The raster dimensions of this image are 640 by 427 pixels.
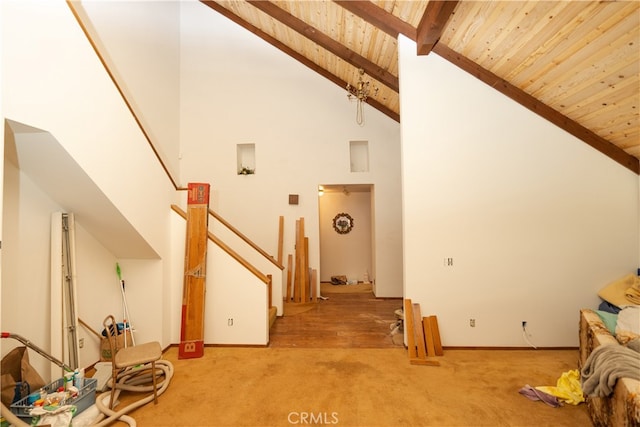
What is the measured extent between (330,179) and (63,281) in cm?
403

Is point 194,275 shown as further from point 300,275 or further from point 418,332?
point 418,332

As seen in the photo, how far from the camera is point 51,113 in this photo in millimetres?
1884

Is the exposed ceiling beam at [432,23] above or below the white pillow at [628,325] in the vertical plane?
above

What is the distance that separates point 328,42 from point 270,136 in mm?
2017

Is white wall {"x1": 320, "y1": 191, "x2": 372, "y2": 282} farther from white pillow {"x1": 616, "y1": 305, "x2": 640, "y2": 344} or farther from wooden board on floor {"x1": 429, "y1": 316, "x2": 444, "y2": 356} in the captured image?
white pillow {"x1": 616, "y1": 305, "x2": 640, "y2": 344}

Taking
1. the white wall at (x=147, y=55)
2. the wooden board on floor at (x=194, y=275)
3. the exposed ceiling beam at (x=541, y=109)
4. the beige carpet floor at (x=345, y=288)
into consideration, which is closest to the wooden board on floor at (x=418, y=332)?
the wooden board on floor at (x=194, y=275)

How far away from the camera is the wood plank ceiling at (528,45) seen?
2.19m

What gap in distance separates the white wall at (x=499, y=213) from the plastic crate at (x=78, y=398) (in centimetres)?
313

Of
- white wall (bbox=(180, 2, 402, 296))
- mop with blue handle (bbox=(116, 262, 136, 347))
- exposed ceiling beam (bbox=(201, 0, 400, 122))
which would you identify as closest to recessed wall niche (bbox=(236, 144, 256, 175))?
white wall (bbox=(180, 2, 402, 296))

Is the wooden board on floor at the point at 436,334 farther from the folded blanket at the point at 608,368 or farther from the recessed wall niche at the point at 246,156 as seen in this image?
the recessed wall niche at the point at 246,156

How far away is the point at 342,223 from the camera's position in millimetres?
6953

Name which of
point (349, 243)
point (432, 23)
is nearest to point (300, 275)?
point (349, 243)

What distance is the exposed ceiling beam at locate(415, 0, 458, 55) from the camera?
8.27 ft

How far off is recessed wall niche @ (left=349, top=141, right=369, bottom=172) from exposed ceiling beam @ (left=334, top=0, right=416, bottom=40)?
2464 mm
